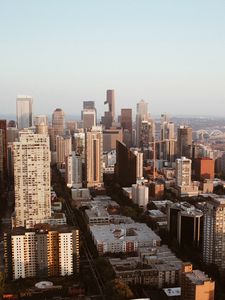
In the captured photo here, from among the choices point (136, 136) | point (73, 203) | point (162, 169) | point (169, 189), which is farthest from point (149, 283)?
point (136, 136)

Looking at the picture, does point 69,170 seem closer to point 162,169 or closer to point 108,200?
point 108,200

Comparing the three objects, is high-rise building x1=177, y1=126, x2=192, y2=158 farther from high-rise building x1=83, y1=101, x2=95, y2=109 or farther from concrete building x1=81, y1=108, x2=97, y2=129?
high-rise building x1=83, y1=101, x2=95, y2=109

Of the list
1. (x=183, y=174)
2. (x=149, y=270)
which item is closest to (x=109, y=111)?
(x=183, y=174)

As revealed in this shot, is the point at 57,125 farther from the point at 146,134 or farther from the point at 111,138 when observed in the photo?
the point at 146,134

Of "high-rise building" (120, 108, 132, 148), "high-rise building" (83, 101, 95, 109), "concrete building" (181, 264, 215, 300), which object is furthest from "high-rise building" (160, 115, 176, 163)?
"concrete building" (181, 264, 215, 300)

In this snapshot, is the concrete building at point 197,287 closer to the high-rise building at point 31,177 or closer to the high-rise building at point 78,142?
the high-rise building at point 31,177

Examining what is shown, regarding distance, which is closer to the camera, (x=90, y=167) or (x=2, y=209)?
(x=2, y=209)
